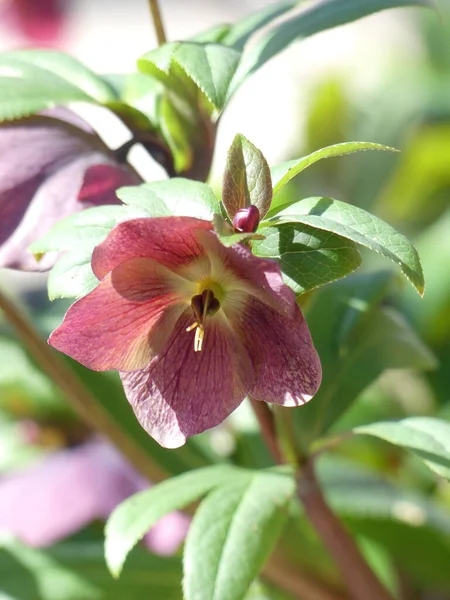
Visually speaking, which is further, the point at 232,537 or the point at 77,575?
the point at 77,575

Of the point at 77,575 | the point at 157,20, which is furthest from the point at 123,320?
the point at 77,575

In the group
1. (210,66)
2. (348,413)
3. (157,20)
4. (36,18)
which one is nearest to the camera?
(210,66)

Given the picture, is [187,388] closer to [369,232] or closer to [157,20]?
[369,232]

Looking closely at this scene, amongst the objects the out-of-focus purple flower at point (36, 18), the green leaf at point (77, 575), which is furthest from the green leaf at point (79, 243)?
the out-of-focus purple flower at point (36, 18)

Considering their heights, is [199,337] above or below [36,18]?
above

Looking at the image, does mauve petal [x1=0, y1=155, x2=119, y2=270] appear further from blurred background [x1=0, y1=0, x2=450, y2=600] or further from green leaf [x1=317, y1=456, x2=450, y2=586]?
green leaf [x1=317, y1=456, x2=450, y2=586]

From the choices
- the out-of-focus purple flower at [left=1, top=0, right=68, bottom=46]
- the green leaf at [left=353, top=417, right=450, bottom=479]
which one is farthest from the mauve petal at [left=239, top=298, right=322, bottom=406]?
the out-of-focus purple flower at [left=1, top=0, right=68, bottom=46]

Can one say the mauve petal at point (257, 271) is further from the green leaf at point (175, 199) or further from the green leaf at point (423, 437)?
the green leaf at point (423, 437)
